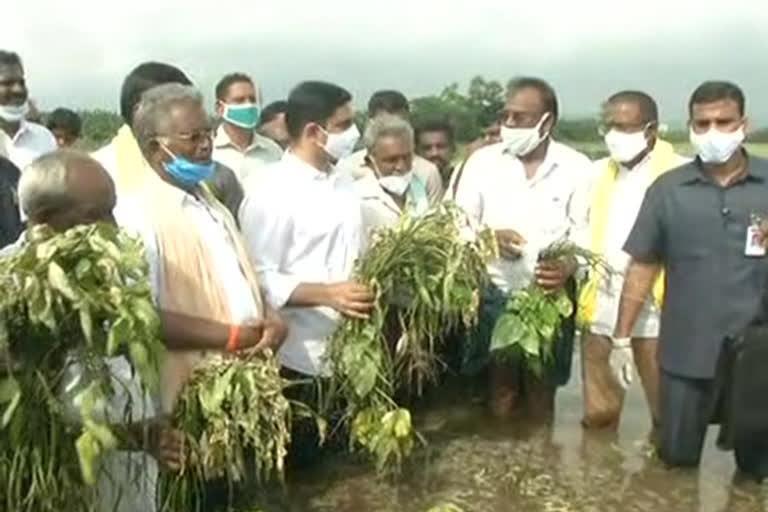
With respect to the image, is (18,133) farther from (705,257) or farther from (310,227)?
(705,257)

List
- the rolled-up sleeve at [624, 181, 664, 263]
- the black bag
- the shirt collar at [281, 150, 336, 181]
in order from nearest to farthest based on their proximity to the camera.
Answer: the shirt collar at [281, 150, 336, 181] < the black bag < the rolled-up sleeve at [624, 181, 664, 263]

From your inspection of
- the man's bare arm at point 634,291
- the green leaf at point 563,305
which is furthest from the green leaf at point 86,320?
the man's bare arm at point 634,291

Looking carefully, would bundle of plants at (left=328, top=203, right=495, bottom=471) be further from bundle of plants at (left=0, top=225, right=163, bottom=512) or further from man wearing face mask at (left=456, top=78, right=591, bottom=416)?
bundle of plants at (left=0, top=225, right=163, bottom=512)

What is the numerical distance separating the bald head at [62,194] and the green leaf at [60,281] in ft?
1.19

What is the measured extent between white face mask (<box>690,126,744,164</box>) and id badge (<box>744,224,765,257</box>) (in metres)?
0.36

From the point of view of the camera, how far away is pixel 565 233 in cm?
678

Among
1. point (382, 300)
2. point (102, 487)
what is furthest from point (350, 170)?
point (102, 487)

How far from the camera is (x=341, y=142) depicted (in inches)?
221

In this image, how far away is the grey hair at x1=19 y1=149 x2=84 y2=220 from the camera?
12.3 feet

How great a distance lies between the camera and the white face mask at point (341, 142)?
220 inches

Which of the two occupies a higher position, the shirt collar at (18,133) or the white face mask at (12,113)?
the white face mask at (12,113)

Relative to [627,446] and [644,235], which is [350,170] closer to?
[644,235]

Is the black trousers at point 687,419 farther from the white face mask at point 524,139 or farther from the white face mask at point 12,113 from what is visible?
the white face mask at point 12,113

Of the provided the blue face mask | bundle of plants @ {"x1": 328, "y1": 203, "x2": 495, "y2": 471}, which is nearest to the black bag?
bundle of plants @ {"x1": 328, "y1": 203, "x2": 495, "y2": 471}
